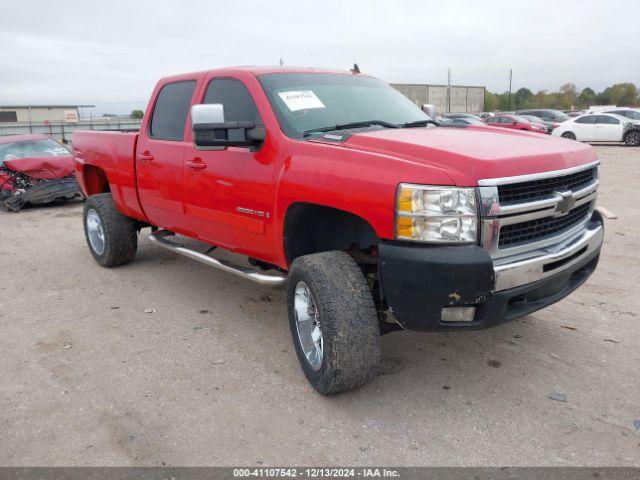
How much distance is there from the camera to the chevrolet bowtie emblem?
10.3 feet

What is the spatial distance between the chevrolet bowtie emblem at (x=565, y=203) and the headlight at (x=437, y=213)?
26.6 inches

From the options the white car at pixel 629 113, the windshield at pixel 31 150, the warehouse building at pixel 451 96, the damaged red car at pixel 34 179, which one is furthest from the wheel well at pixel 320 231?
the warehouse building at pixel 451 96

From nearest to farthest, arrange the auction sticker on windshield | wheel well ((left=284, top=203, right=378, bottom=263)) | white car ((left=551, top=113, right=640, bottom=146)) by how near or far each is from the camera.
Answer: wheel well ((left=284, top=203, right=378, bottom=263))
the auction sticker on windshield
white car ((left=551, top=113, right=640, bottom=146))

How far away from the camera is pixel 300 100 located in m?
3.94

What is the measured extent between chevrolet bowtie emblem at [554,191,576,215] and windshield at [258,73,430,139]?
1.43 meters

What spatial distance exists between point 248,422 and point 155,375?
883 mm

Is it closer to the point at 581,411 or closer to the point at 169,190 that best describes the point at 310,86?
the point at 169,190

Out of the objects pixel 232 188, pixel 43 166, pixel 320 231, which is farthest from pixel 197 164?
pixel 43 166

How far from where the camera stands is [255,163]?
3777mm

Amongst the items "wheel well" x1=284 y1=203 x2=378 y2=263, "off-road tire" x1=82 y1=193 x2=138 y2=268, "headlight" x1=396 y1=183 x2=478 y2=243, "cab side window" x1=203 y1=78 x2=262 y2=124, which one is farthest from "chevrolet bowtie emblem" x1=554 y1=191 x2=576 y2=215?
"off-road tire" x1=82 y1=193 x2=138 y2=268

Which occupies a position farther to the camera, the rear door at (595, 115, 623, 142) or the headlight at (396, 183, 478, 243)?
the rear door at (595, 115, 623, 142)

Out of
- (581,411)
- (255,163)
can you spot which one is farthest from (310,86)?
(581,411)

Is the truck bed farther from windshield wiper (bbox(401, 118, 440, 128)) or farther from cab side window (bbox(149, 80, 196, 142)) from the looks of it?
windshield wiper (bbox(401, 118, 440, 128))

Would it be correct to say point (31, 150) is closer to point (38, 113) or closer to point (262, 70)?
point (262, 70)
